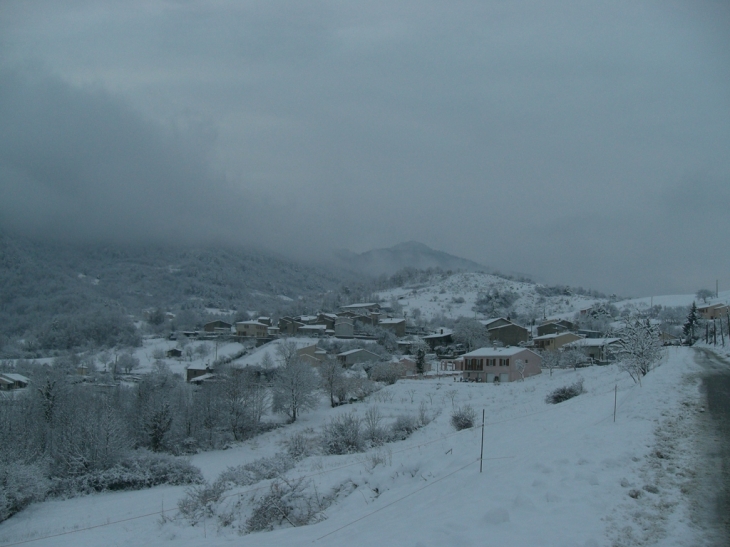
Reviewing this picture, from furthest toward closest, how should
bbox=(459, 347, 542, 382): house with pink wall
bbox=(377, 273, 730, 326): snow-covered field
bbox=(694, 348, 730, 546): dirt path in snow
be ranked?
bbox=(377, 273, 730, 326): snow-covered field < bbox=(459, 347, 542, 382): house with pink wall < bbox=(694, 348, 730, 546): dirt path in snow

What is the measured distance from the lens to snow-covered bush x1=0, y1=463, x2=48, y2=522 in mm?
23406

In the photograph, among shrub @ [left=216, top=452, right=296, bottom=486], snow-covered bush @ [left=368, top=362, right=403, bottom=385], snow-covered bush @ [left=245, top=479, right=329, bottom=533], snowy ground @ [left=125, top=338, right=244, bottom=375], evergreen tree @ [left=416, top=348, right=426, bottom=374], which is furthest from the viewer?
snowy ground @ [left=125, top=338, right=244, bottom=375]

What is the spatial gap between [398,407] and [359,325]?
65.2 meters

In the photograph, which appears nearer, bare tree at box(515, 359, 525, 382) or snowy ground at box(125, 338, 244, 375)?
bare tree at box(515, 359, 525, 382)

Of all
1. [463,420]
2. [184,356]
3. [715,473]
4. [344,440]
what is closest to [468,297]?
[184,356]

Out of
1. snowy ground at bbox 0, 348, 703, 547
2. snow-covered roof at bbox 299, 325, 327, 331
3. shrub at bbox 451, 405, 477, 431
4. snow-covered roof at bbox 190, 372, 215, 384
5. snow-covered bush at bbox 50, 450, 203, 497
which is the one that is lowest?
snow-covered roof at bbox 190, 372, 215, 384

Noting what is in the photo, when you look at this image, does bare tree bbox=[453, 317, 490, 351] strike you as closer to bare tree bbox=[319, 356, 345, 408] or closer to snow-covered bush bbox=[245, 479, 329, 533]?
bare tree bbox=[319, 356, 345, 408]

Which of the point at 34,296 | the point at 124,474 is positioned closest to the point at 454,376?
the point at 124,474

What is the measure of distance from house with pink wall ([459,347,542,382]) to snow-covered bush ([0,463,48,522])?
43840mm

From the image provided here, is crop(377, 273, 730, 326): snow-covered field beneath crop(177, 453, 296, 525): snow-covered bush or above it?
above

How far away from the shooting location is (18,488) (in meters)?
24.5

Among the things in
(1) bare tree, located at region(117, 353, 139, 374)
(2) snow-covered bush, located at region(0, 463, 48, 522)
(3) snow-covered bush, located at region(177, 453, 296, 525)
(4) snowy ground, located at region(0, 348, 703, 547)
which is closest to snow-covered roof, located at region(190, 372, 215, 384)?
(1) bare tree, located at region(117, 353, 139, 374)

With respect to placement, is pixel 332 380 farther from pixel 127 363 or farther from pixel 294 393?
pixel 127 363

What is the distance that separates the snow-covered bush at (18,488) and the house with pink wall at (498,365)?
43.8m
